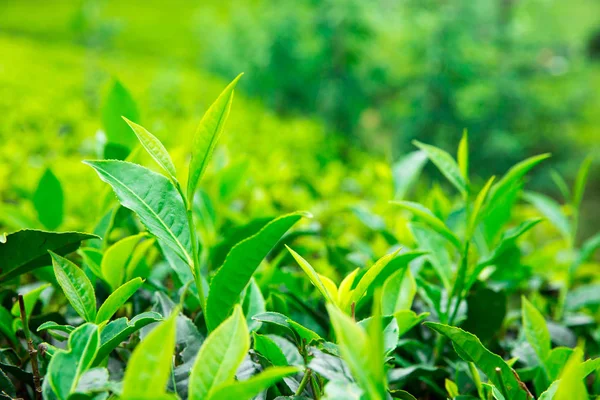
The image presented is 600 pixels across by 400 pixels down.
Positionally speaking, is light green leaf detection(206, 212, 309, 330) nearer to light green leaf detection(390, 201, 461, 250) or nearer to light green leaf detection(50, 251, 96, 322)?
light green leaf detection(50, 251, 96, 322)

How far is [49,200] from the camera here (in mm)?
1050

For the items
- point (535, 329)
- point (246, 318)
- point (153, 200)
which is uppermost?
point (153, 200)

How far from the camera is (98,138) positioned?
1.28 meters

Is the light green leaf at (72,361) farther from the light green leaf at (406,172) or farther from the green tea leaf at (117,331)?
the light green leaf at (406,172)

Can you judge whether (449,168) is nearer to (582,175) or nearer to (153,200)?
(582,175)

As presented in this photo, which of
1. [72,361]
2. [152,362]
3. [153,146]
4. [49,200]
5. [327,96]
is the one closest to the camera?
[152,362]

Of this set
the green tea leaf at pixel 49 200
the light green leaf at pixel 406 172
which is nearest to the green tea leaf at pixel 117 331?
the green tea leaf at pixel 49 200

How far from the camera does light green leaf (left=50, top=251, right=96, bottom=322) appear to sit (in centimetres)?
68

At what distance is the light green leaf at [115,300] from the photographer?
0.66 m

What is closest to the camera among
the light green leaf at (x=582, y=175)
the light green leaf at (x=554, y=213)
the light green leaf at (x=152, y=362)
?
the light green leaf at (x=152, y=362)

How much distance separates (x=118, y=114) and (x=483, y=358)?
0.91m

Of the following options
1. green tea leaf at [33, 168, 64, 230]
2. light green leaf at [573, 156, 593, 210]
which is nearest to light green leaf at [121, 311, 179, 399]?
green tea leaf at [33, 168, 64, 230]

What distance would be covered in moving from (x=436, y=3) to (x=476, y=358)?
10.8 m

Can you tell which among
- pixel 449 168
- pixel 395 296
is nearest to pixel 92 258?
pixel 395 296
